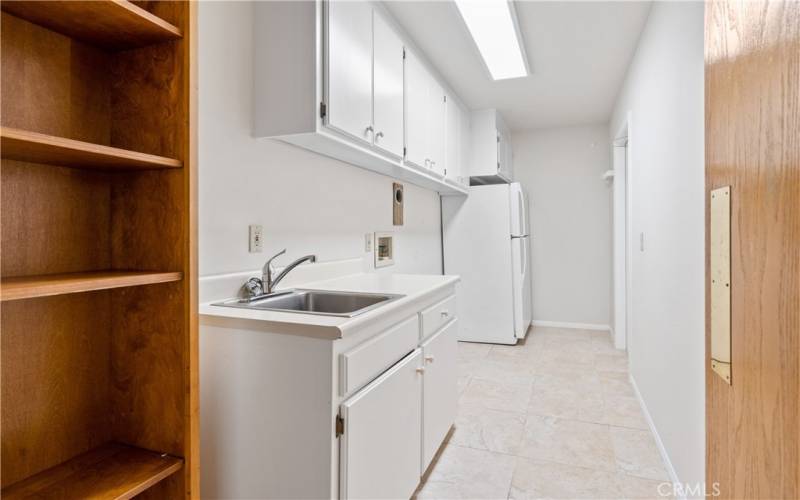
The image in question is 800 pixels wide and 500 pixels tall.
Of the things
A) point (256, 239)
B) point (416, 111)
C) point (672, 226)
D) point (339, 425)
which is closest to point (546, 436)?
point (672, 226)

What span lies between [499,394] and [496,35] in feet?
7.57

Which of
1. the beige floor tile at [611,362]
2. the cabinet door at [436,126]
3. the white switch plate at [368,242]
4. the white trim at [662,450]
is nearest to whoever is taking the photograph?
the white trim at [662,450]

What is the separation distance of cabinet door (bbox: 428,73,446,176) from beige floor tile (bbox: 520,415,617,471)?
1733mm

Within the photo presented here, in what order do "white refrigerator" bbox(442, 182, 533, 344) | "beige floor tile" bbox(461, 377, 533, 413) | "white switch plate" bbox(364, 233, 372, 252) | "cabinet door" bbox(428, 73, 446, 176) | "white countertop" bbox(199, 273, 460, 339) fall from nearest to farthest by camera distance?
"white countertop" bbox(199, 273, 460, 339) → "white switch plate" bbox(364, 233, 372, 252) → "beige floor tile" bbox(461, 377, 533, 413) → "cabinet door" bbox(428, 73, 446, 176) → "white refrigerator" bbox(442, 182, 533, 344)

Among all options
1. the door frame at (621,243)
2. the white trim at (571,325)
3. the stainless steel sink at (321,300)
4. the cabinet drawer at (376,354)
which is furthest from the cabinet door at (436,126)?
the white trim at (571,325)

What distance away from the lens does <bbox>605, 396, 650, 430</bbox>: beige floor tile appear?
2420 mm

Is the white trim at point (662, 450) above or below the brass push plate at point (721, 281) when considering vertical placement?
below

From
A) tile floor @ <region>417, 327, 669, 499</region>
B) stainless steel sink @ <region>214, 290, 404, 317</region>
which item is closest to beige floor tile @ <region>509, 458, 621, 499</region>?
tile floor @ <region>417, 327, 669, 499</region>

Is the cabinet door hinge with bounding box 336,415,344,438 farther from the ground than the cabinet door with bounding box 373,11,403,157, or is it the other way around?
the cabinet door with bounding box 373,11,403,157

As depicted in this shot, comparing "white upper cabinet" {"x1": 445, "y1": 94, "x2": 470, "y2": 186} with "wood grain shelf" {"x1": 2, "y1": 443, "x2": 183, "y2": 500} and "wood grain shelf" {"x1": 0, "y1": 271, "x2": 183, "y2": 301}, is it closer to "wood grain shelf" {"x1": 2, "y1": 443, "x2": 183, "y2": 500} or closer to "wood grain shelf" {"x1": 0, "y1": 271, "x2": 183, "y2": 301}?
"wood grain shelf" {"x1": 0, "y1": 271, "x2": 183, "y2": 301}

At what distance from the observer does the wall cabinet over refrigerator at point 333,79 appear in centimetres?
157

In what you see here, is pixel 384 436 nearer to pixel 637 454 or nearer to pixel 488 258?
pixel 637 454

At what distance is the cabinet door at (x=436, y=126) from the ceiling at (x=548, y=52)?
7.9 inches

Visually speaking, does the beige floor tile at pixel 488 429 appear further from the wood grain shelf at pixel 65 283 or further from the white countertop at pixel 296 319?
the wood grain shelf at pixel 65 283
